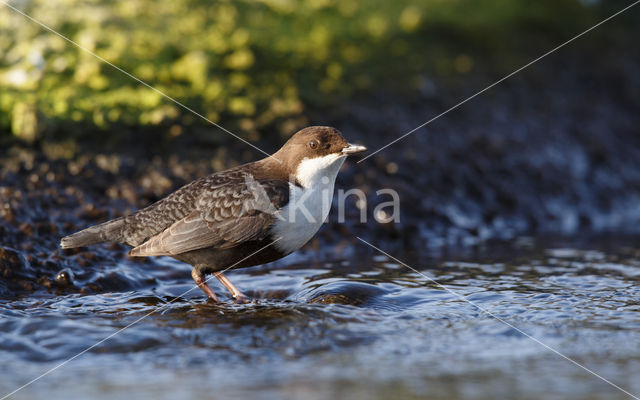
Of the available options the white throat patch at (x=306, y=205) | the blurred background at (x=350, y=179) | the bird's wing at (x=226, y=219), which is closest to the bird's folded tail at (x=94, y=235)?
the bird's wing at (x=226, y=219)

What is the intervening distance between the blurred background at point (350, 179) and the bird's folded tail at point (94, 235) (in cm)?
35

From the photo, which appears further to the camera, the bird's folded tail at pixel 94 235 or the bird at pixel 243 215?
the bird's folded tail at pixel 94 235

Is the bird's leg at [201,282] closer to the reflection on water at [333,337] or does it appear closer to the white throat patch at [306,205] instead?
the reflection on water at [333,337]

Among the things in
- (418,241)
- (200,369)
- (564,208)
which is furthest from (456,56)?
(200,369)

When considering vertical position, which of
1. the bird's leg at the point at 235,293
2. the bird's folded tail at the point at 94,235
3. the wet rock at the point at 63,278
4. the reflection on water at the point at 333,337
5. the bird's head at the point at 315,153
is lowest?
the reflection on water at the point at 333,337

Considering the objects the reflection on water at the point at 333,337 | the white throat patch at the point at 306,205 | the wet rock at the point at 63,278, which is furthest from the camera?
the wet rock at the point at 63,278

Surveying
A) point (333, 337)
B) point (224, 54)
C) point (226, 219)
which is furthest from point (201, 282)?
point (224, 54)

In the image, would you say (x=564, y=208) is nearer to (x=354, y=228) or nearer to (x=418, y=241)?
(x=418, y=241)

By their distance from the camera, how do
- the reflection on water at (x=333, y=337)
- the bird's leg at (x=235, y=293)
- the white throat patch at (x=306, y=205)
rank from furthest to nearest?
the bird's leg at (x=235, y=293)
the white throat patch at (x=306, y=205)
the reflection on water at (x=333, y=337)

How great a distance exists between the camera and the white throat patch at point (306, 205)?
5.14 metres

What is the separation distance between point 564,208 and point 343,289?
14.9 ft

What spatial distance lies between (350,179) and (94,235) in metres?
3.11

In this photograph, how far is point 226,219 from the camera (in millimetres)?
5270

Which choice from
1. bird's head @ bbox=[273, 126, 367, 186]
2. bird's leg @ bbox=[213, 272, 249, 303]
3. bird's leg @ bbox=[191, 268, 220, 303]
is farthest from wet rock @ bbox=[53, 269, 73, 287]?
bird's head @ bbox=[273, 126, 367, 186]
